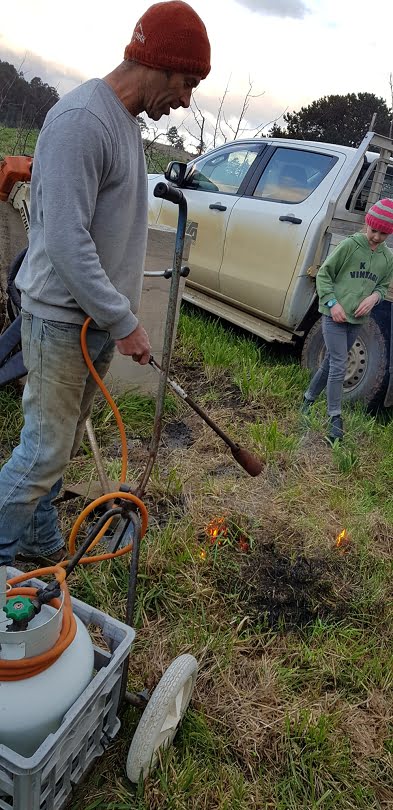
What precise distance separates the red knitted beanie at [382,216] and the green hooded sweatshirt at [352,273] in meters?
0.16

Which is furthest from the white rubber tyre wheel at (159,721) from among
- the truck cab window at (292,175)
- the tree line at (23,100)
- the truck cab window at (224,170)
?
the tree line at (23,100)

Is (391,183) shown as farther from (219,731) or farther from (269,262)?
(219,731)

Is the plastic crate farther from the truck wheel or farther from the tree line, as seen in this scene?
the tree line

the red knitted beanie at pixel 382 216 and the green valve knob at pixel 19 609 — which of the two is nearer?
the green valve knob at pixel 19 609

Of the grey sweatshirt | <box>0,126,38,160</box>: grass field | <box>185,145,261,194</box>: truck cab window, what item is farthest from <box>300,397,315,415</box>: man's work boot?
<box>0,126,38,160</box>: grass field

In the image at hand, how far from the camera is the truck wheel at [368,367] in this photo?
14.9 ft

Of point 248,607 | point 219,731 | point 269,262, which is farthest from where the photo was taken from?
point 269,262

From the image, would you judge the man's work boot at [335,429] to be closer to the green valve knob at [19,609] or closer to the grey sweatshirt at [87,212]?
the grey sweatshirt at [87,212]

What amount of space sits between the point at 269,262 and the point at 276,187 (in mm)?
740

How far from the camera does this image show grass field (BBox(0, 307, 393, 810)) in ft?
6.48

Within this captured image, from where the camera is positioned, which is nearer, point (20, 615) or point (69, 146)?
point (20, 615)

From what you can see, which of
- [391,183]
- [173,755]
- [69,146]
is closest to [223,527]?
[173,755]

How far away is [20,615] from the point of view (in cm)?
145

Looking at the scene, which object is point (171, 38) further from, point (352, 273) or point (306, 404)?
point (306, 404)
